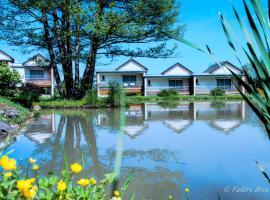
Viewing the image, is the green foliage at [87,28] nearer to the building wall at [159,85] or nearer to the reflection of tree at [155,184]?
the reflection of tree at [155,184]

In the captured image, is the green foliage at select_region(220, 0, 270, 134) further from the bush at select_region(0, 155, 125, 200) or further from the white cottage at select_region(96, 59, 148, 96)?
the white cottage at select_region(96, 59, 148, 96)

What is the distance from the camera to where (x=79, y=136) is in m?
6.13

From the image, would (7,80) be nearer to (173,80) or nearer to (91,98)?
(91,98)

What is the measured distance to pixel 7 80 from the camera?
1720cm

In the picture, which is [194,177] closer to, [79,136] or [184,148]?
[184,148]

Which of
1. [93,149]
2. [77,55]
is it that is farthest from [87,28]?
[93,149]

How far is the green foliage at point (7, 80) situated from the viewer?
16.9 m

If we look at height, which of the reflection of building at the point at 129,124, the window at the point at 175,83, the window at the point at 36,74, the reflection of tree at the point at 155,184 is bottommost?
the reflection of tree at the point at 155,184

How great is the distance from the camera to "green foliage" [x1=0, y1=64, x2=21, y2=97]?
16906 millimetres

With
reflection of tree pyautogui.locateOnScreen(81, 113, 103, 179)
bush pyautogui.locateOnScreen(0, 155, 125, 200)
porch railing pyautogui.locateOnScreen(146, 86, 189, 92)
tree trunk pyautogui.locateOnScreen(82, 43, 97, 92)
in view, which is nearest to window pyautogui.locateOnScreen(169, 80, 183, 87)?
porch railing pyautogui.locateOnScreen(146, 86, 189, 92)

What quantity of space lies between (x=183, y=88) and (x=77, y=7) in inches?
901

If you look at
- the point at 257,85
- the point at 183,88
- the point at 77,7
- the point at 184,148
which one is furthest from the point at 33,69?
the point at 257,85

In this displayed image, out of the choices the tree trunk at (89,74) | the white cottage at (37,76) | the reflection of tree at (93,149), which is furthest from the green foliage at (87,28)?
the white cottage at (37,76)

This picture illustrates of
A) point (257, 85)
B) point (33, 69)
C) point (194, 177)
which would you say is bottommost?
point (194, 177)
